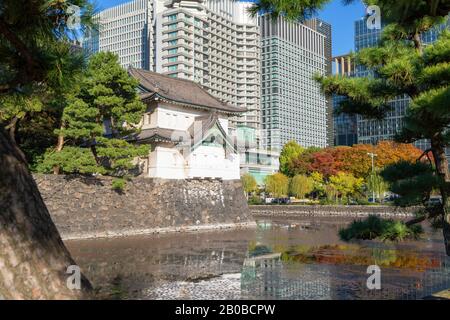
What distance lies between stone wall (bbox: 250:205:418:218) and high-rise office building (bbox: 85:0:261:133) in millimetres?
30534

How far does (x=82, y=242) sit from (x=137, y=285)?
8.68m

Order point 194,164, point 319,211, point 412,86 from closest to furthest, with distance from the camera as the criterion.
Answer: point 412,86, point 194,164, point 319,211

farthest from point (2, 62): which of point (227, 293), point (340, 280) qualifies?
point (340, 280)

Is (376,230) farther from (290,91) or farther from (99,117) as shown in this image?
(290,91)

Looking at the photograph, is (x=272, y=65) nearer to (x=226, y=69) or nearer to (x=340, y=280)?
(x=226, y=69)

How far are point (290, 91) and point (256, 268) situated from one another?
75.4 m

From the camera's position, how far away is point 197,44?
75562 millimetres

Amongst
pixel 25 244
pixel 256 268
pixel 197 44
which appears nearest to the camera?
pixel 25 244

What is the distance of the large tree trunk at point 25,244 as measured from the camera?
89.7 inches

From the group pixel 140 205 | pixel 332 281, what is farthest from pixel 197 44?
pixel 332 281

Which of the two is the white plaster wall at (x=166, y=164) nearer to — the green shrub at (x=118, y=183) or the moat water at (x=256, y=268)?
the green shrub at (x=118, y=183)

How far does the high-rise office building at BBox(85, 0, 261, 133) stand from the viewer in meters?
73.5

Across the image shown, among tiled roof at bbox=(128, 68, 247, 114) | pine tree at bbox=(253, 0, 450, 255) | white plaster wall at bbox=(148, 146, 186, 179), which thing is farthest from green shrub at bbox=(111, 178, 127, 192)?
pine tree at bbox=(253, 0, 450, 255)

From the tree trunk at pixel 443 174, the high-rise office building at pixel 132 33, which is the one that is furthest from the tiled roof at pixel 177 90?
the high-rise office building at pixel 132 33
